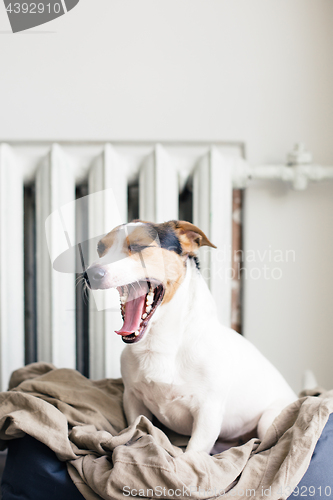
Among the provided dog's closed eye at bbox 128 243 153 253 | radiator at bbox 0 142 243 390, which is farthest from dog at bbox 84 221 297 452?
radiator at bbox 0 142 243 390

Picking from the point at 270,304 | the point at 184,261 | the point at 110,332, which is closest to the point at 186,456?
the point at 184,261

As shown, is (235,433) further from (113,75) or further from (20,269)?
(113,75)

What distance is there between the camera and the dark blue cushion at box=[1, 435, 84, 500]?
0.68m

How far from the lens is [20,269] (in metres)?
1.22

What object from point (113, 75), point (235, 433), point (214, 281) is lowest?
point (235, 433)

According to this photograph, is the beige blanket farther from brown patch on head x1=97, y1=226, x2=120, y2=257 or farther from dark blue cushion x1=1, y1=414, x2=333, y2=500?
brown patch on head x1=97, y1=226, x2=120, y2=257

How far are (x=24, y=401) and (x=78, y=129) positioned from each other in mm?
855

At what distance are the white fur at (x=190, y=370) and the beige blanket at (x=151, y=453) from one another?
0.16ft

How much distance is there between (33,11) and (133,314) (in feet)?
3.40

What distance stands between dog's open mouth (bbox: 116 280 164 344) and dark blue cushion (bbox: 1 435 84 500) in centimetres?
28

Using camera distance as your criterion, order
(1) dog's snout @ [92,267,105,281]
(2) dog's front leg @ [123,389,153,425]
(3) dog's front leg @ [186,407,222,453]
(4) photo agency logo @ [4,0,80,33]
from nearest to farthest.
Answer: (1) dog's snout @ [92,267,105,281] → (3) dog's front leg @ [186,407,222,453] → (2) dog's front leg @ [123,389,153,425] → (4) photo agency logo @ [4,0,80,33]

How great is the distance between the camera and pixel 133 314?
642mm

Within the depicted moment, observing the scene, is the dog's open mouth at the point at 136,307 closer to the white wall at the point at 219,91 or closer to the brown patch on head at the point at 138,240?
the brown patch on head at the point at 138,240

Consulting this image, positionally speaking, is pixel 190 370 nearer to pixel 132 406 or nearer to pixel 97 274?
pixel 132 406
